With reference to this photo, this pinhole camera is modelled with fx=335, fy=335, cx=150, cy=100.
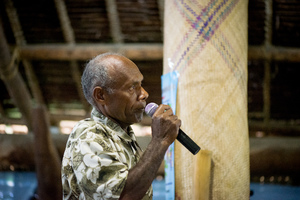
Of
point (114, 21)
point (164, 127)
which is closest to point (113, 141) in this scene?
point (164, 127)

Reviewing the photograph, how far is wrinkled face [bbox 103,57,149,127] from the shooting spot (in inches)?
44.8

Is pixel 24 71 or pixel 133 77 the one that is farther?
pixel 24 71

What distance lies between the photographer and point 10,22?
4531 millimetres

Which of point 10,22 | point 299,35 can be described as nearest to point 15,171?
point 10,22

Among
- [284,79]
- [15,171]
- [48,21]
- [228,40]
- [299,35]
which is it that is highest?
[228,40]

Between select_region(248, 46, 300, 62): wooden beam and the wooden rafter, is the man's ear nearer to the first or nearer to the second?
select_region(248, 46, 300, 62): wooden beam

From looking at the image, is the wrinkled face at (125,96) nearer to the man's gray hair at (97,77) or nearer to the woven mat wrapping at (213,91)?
the man's gray hair at (97,77)

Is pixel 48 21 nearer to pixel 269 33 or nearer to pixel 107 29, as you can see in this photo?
pixel 107 29

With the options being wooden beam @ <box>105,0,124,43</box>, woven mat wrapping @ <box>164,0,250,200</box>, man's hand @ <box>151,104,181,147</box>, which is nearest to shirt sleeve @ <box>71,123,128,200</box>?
man's hand @ <box>151,104,181,147</box>

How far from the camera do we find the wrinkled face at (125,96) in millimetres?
1139

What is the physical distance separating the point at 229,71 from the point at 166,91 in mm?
326

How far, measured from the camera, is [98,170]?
95 centimetres

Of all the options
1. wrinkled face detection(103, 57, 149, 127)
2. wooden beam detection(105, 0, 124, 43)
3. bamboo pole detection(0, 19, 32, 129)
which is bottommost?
bamboo pole detection(0, 19, 32, 129)

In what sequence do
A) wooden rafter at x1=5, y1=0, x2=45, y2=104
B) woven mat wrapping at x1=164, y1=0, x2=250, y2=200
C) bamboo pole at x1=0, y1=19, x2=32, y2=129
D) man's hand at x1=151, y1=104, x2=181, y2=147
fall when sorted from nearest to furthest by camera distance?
man's hand at x1=151, y1=104, x2=181, y2=147 < woven mat wrapping at x1=164, y1=0, x2=250, y2=200 < bamboo pole at x1=0, y1=19, x2=32, y2=129 < wooden rafter at x1=5, y1=0, x2=45, y2=104
